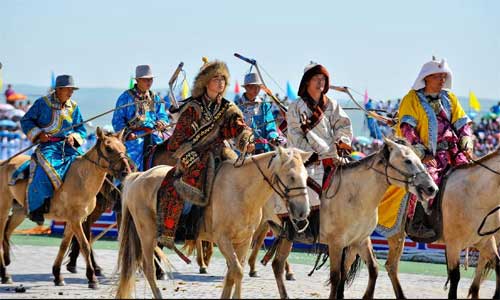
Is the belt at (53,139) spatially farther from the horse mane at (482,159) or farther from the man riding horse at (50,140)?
the horse mane at (482,159)

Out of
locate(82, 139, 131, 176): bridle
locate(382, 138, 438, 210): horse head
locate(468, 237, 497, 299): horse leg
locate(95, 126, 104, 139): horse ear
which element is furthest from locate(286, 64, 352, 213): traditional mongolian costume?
locate(95, 126, 104, 139): horse ear

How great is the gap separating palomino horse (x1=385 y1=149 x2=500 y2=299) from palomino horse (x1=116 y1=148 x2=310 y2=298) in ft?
8.02

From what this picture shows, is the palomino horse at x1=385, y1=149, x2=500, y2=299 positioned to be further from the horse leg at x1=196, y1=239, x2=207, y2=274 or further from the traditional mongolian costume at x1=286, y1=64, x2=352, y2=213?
the horse leg at x1=196, y1=239, x2=207, y2=274

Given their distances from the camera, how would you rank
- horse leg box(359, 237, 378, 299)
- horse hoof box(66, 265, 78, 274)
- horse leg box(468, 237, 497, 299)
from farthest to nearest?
1. horse hoof box(66, 265, 78, 274)
2. horse leg box(468, 237, 497, 299)
3. horse leg box(359, 237, 378, 299)

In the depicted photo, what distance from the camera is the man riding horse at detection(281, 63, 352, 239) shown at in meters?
10.6

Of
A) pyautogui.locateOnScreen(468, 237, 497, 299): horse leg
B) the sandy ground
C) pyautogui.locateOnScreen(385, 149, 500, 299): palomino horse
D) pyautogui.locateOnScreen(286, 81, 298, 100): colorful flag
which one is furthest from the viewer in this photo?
pyautogui.locateOnScreen(286, 81, 298, 100): colorful flag

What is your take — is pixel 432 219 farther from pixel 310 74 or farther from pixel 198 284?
pixel 198 284

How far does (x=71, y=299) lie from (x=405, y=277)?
504cm

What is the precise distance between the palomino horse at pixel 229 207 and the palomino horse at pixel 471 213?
2.45 m

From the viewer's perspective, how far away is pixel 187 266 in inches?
587

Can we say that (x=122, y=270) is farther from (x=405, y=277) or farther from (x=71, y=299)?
(x=405, y=277)

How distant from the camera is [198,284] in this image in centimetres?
1252

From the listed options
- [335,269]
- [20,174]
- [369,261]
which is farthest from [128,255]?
[20,174]

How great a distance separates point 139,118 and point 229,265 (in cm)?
524
